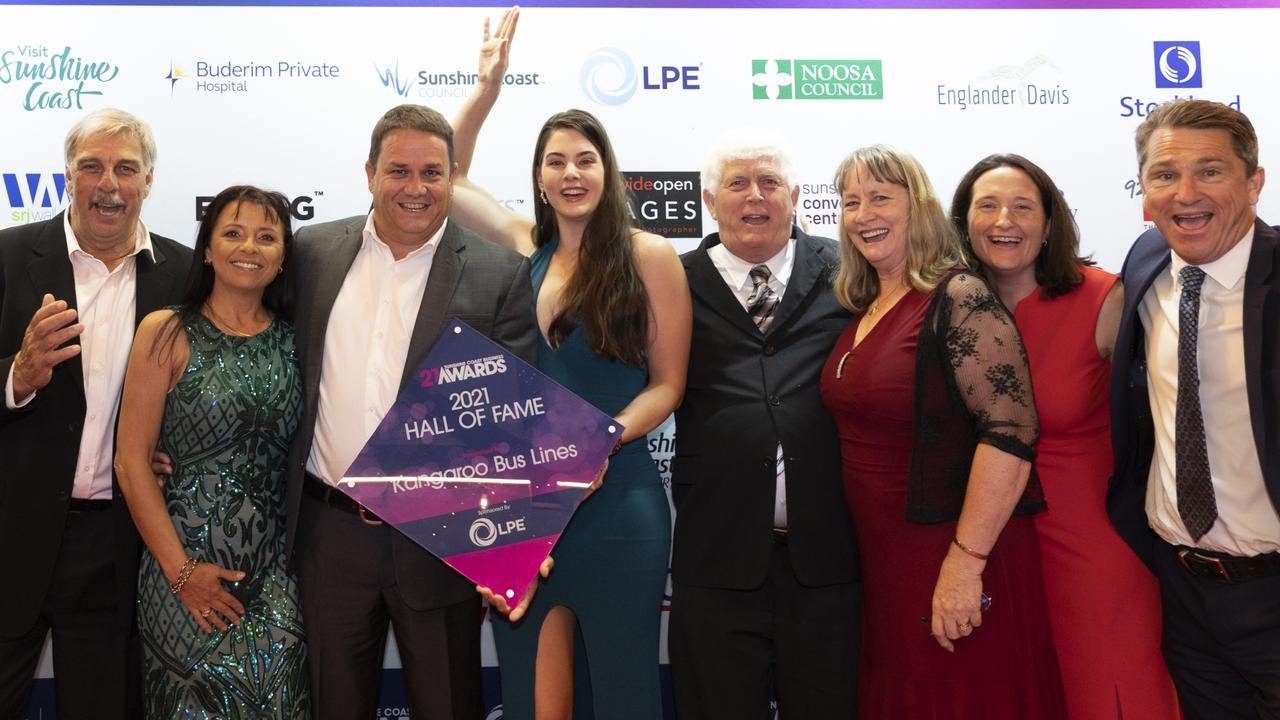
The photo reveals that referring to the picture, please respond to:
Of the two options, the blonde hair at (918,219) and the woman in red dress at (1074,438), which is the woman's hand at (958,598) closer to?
the woman in red dress at (1074,438)

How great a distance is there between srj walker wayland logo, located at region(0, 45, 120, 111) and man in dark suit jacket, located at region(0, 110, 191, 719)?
1.04 meters

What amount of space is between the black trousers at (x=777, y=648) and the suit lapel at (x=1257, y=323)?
109cm

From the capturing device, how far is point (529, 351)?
8.80ft

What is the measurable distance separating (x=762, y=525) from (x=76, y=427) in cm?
210

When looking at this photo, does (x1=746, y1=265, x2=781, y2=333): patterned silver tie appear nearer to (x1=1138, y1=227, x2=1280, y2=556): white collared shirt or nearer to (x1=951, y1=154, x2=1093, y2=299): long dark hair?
(x1=951, y1=154, x2=1093, y2=299): long dark hair

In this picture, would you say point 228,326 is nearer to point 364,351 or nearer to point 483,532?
point 364,351

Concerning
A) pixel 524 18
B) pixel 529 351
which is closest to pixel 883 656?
pixel 529 351

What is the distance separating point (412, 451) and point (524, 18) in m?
2.28

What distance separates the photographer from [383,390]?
261 cm

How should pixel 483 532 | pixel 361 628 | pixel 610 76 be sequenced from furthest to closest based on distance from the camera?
1. pixel 610 76
2. pixel 361 628
3. pixel 483 532

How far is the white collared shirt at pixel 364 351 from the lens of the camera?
8.53 ft

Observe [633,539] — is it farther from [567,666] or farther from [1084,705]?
[1084,705]

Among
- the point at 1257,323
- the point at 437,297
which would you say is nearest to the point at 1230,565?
the point at 1257,323
